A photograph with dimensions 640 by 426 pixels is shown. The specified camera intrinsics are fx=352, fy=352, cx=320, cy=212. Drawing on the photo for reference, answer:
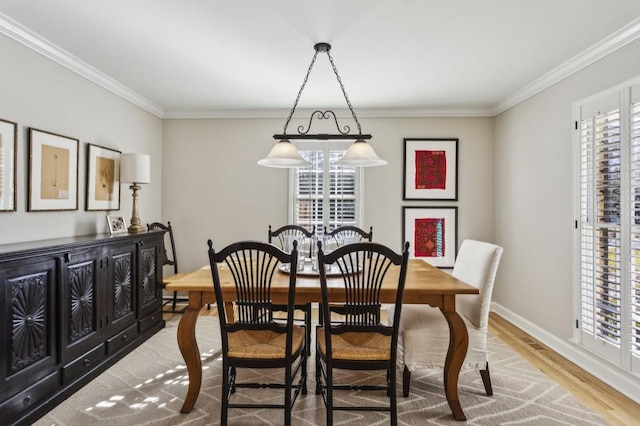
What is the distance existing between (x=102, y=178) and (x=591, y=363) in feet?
14.8

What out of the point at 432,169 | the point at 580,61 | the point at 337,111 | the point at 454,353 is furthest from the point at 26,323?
the point at 580,61

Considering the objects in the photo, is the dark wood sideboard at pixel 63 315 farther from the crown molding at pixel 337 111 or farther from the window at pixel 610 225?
the window at pixel 610 225

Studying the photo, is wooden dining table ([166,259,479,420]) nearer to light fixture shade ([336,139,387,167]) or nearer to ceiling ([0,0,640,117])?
light fixture shade ([336,139,387,167])

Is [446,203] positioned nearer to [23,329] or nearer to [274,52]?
[274,52]

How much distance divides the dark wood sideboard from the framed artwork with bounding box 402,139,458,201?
316 cm

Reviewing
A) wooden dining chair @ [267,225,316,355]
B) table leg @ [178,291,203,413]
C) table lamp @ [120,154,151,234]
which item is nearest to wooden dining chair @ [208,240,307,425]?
table leg @ [178,291,203,413]

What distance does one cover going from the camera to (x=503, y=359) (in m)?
2.96

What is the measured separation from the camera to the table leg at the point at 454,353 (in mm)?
2115

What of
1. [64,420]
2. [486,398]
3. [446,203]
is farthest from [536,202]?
[64,420]

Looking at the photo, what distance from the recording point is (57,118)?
9.30ft

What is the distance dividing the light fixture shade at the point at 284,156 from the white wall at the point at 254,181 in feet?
6.12

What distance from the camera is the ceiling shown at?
2.21 metres

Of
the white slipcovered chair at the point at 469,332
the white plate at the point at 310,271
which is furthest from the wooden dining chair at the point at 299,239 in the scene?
the white slipcovered chair at the point at 469,332

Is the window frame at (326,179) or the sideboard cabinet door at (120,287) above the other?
the window frame at (326,179)
